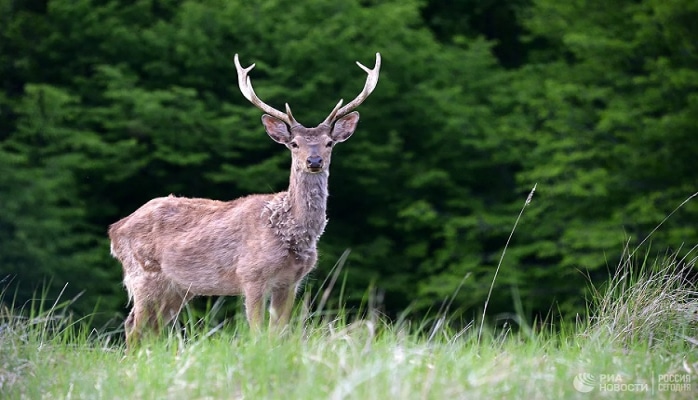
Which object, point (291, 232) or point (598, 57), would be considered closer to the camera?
point (291, 232)

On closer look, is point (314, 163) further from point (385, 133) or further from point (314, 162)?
point (385, 133)

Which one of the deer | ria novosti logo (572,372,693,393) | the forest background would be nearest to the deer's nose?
the deer

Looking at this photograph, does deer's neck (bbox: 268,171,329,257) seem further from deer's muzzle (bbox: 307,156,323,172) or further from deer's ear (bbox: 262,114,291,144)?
deer's ear (bbox: 262,114,291,144)

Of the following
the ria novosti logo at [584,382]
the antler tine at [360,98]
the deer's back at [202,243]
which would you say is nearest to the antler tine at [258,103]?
the antler tine at [360,98]

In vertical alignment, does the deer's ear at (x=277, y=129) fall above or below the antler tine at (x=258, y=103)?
below

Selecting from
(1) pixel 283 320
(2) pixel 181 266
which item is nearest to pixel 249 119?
(2) pixel 181 266

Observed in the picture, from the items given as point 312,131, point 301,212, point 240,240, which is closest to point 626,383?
point 301,212

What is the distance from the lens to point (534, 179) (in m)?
17.7

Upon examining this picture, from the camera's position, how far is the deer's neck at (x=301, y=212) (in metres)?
7.41

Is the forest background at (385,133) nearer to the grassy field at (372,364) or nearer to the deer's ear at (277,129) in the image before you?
the deer's ear at (277,129)

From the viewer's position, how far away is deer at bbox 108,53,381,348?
7371 mm

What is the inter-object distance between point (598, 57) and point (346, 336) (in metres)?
14.6

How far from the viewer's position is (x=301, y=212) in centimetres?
754

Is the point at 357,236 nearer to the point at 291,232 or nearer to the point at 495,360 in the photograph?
the point at 291,232
